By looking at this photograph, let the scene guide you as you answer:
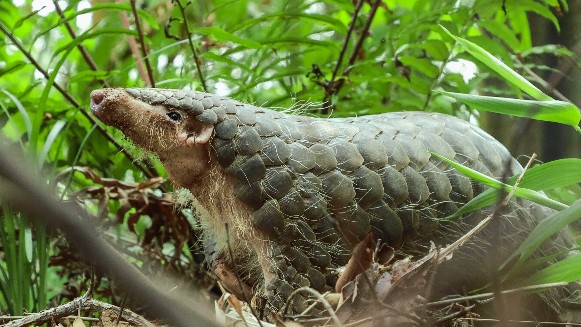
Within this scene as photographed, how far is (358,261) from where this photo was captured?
2.60 feet

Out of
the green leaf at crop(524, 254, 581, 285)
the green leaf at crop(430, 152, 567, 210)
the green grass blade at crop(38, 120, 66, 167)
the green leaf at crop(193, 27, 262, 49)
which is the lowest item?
the green leaf at crop(524, 254, 581, 285)

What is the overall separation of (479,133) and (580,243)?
243 mm

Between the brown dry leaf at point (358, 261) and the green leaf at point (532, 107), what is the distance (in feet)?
0.70

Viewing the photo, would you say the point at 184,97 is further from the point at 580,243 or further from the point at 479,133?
the point at 580,243

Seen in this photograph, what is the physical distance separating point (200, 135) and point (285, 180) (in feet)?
0.42

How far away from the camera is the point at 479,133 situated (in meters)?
1.14

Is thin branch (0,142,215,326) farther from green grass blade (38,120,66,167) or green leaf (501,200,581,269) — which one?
green grass blade (38,120,66,167)

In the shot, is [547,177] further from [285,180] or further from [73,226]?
[73,226]

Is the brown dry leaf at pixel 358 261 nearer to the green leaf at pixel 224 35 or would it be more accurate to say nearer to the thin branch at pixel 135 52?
the green leaf at pixel 224 35

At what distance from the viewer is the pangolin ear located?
36.4 inches

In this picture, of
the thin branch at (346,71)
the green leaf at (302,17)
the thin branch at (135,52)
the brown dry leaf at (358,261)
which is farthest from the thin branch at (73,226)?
the thin branch at (135,52)

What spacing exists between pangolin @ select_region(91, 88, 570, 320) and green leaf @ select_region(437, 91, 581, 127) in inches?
4.6

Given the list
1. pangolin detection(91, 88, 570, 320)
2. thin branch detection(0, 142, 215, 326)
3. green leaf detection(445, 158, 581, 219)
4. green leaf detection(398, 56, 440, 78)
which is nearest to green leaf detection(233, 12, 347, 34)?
green leaf detection(398, 56, 440, 78)

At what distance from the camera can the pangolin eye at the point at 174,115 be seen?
0.93 metres
